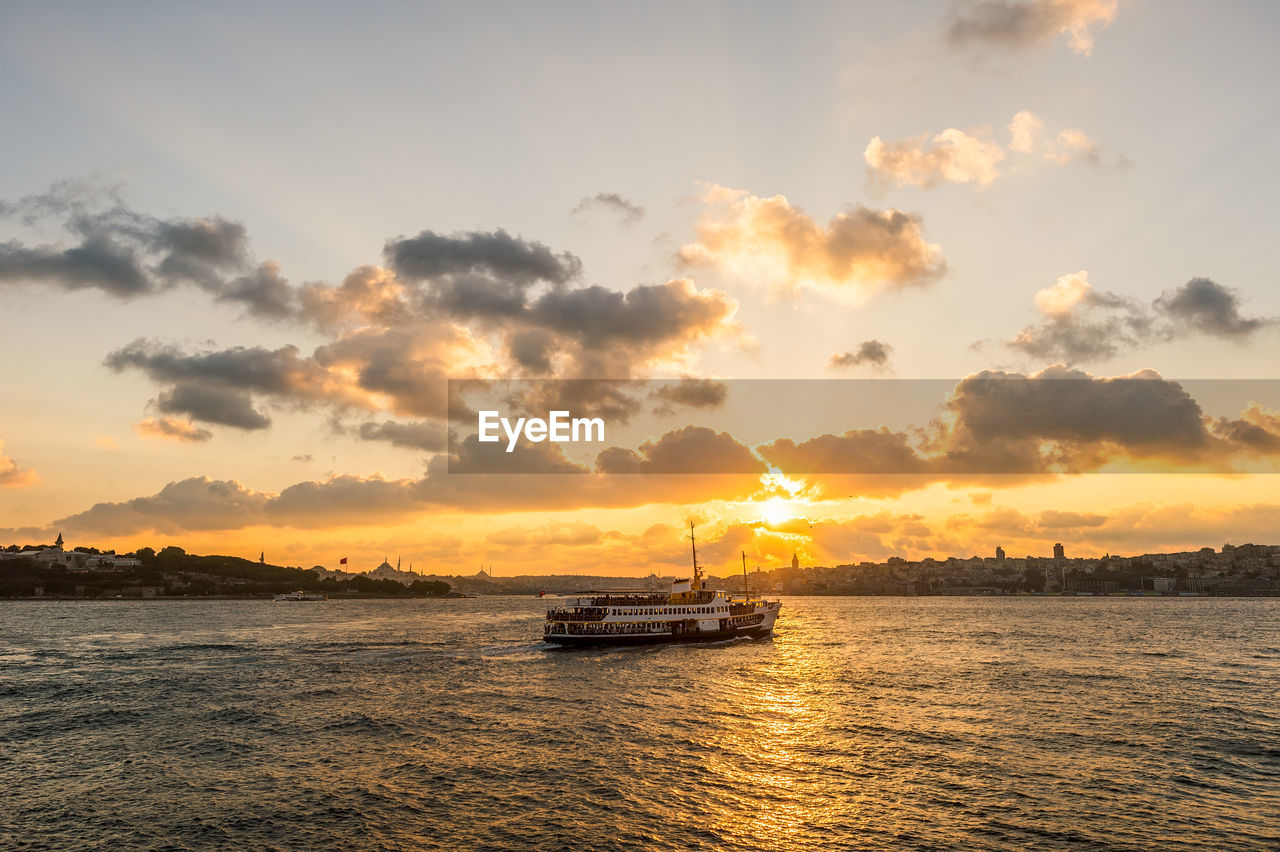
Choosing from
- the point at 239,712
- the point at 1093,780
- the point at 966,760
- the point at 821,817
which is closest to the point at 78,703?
the point at 239,712

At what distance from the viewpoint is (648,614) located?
11731 cm

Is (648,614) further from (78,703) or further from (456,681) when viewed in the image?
(78,703)

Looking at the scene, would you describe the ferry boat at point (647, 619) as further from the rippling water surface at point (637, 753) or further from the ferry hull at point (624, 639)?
the rippling water surface at point (637, 753)

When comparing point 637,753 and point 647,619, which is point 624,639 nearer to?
point 647,619

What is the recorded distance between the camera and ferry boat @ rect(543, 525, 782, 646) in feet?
381

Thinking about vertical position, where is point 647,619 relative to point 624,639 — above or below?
above

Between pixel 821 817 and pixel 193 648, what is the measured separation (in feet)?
368

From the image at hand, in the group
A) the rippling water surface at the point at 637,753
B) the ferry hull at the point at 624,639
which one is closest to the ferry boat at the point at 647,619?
the ferry hull at the point at 624,639

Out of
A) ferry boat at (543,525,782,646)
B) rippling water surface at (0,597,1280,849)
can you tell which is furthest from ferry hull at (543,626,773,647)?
rippling water surface at (0,597,1280,849)

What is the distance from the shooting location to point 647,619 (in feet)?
383

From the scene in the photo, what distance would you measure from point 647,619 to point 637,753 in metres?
67.8

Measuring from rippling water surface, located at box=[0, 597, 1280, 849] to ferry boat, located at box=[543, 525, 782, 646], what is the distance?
1480cm

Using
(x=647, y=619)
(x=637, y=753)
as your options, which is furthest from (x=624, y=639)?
(x=637, y=753)

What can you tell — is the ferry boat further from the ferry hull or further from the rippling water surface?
the rippling water surface
